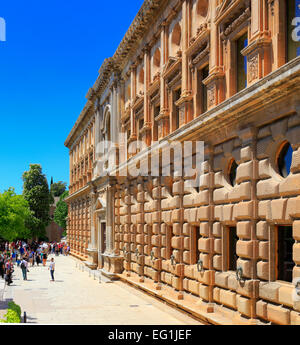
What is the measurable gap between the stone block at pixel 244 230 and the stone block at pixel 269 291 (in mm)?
1311

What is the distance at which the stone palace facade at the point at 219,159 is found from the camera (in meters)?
11.7

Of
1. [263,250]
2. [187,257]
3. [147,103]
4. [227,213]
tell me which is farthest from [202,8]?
[263,250]

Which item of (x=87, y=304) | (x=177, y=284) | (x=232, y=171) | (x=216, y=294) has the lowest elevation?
(x=87, y=304)

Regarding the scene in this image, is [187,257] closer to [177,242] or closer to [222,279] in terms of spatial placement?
[177,242]

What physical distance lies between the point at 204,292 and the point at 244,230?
3.50m

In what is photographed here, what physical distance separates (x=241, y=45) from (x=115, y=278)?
16580mm

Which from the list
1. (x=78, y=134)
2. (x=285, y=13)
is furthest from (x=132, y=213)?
(x=78, y=134)

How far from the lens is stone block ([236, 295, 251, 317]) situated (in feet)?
41.4

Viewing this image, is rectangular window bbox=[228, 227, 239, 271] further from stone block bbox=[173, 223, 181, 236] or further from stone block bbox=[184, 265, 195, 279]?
stone block bbox=[173, 223, 181, 236]

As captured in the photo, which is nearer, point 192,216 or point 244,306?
point 244,306

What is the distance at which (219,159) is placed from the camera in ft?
48.9

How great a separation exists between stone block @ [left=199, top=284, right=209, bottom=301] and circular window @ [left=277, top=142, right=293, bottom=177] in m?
5.17

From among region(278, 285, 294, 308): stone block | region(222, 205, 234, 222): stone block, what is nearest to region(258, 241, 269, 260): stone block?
region(278, 285, 294, 308): stone block
